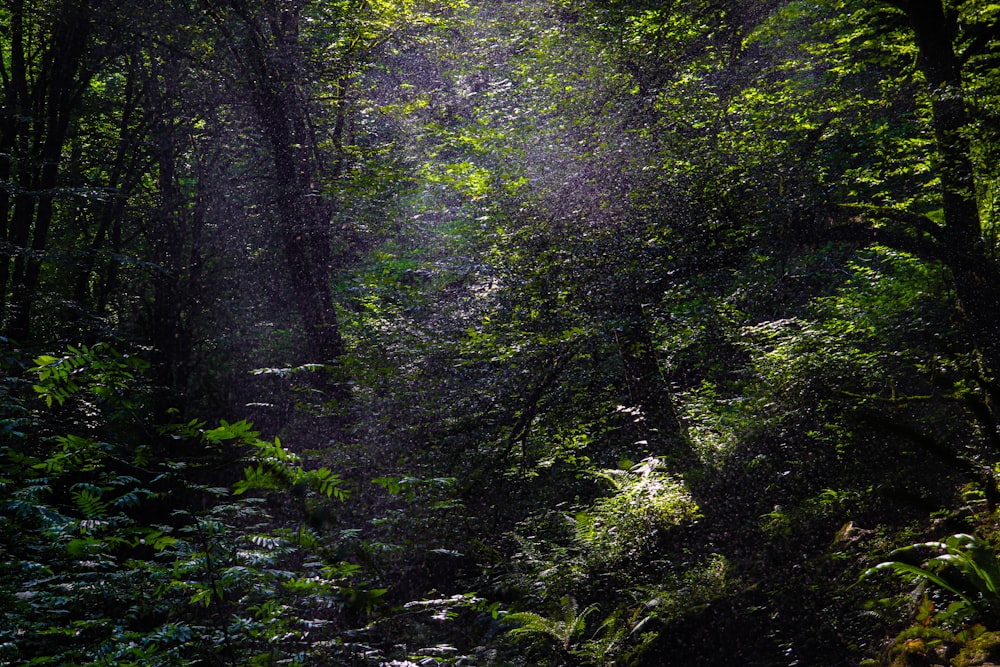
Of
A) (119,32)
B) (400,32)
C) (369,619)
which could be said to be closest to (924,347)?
(369,619)

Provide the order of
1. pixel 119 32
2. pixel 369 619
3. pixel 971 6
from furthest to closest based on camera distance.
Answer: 1. pixel 119 32
2. pixel 971 6
3. pixel 369 619

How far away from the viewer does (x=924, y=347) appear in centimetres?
682

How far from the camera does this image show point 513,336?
8.80 metres

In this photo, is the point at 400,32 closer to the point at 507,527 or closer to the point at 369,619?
the point at 507,527

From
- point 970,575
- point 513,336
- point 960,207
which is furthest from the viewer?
point 513,336

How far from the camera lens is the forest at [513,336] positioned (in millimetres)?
4148

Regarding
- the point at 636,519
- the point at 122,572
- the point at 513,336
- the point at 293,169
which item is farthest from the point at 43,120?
the point at 636,519

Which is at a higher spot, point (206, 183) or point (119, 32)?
point (119, 32)

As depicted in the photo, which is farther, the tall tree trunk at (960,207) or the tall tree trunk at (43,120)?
the tall tree trunk at (43,120)

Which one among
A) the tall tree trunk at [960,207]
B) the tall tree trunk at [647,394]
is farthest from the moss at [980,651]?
the tall tree trunk at [647,394]

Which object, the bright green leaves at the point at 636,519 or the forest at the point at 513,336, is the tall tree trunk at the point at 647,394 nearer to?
the forest at the point at 513,336

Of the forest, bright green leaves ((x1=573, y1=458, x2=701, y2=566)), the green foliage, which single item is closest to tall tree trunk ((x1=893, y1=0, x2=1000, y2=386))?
the forest

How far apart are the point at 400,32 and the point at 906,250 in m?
9.01

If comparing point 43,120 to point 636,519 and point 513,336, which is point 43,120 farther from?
point 636,519
